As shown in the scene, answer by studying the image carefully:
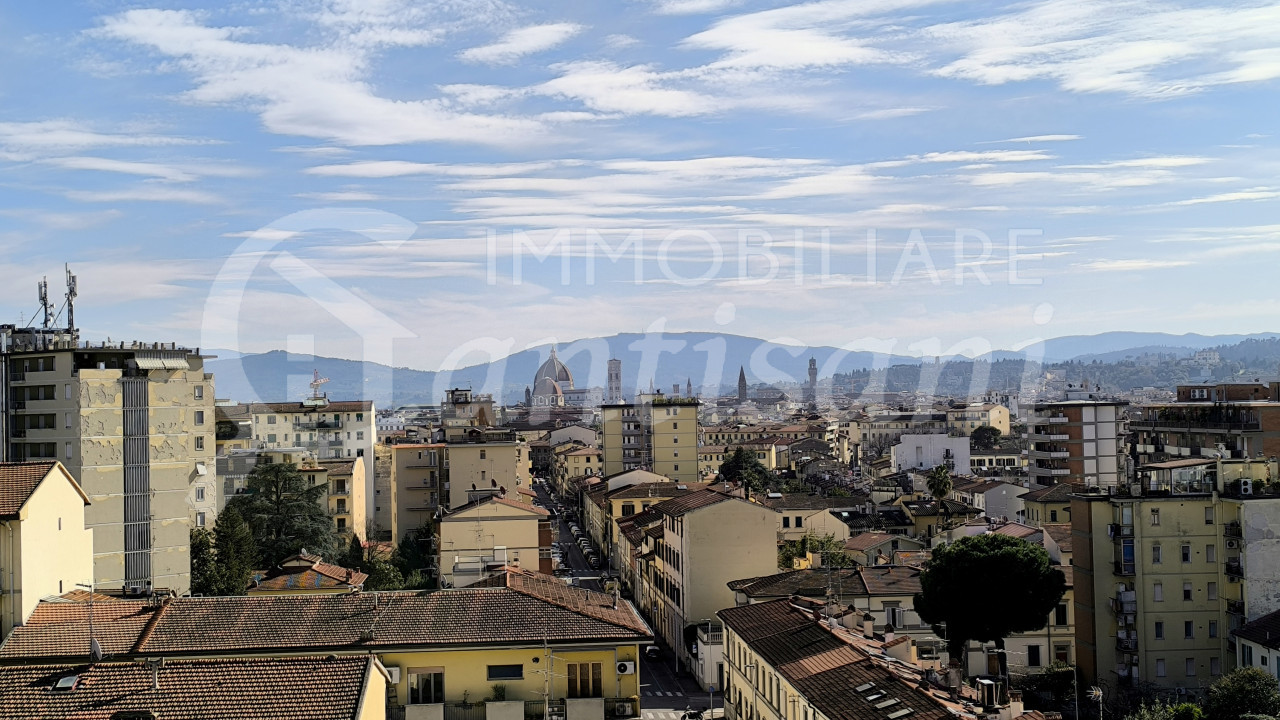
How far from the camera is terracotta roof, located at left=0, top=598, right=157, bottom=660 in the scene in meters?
18.3

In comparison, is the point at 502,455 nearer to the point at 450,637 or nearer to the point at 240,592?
the point at 240,592

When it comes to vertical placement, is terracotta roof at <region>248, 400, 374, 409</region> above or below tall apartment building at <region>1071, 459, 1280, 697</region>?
above

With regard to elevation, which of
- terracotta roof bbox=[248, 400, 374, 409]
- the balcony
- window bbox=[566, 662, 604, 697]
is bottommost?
window bbox=[566, 662, 604, 697]

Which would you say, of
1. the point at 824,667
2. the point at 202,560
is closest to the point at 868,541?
the point at 202,560

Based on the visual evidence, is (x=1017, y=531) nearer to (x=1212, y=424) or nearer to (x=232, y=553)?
(x=1212, y=424)

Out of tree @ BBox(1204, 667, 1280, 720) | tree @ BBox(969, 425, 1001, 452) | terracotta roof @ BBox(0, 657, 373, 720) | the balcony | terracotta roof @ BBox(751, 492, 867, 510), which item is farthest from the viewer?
tree @ BBox(969, 425, 1001, 452)

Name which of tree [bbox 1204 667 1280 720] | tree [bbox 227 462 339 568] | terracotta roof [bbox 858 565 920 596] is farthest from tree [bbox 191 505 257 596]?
tree [bbox 1204 667 1280 720]

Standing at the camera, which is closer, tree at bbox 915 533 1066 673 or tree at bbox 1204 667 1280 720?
tree at bbox 1204 667 1280 720

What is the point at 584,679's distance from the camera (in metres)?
19.9

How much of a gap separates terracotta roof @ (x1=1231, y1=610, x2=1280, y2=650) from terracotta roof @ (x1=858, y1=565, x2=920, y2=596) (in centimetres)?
873

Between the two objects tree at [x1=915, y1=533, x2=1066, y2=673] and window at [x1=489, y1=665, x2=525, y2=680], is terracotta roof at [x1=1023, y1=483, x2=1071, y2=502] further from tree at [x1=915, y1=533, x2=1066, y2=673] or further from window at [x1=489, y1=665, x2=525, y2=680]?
window at [x1=489, y1=665, x2=525, y2=680]

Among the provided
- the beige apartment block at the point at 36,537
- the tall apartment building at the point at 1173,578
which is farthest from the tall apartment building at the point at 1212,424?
the beige apartment block at the point at 36,537

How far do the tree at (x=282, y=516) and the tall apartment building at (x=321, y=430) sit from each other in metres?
20.9

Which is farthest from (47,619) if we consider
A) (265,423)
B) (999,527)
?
(265,423)
